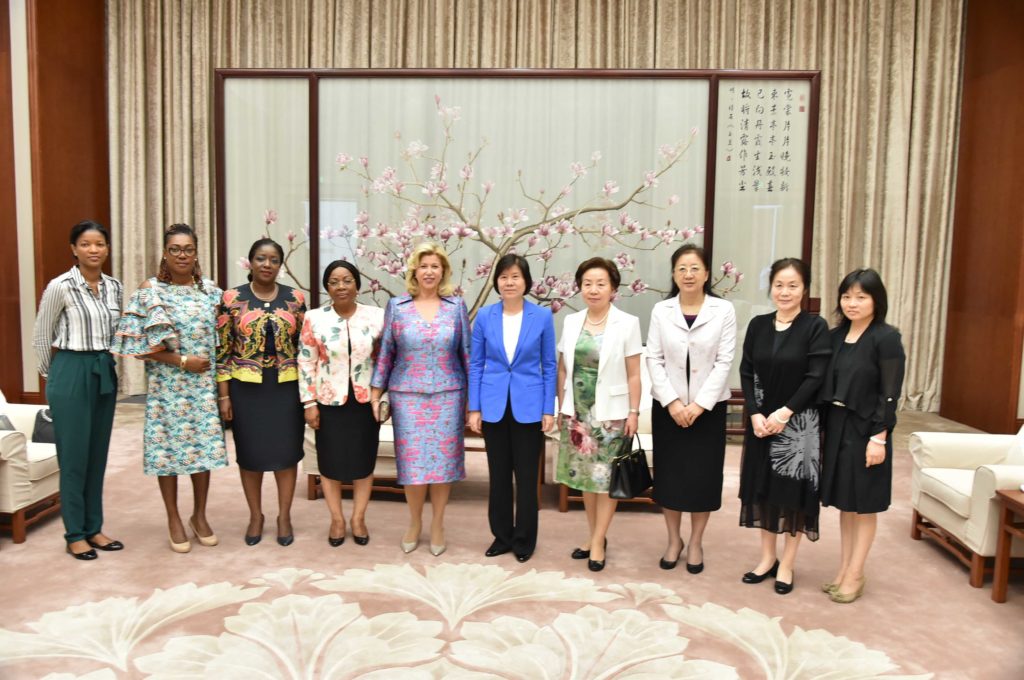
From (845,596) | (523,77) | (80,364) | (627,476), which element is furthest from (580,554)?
(523,77)

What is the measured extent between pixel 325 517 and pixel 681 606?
184cm

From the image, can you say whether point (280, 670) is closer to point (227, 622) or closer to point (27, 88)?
point (227, 622)

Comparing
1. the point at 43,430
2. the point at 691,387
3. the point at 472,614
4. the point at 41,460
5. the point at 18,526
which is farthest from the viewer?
the point at 43,430

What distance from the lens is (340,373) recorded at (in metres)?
Result: 3.25

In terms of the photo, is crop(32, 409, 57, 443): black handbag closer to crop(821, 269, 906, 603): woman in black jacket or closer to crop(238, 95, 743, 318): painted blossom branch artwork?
crop(238, 95, 743, 318): painted blossom branch artwork

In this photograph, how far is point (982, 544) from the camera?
9.88 feet

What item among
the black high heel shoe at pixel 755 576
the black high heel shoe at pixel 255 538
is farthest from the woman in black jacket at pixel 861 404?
the black high heel shoe at pixel 255 538

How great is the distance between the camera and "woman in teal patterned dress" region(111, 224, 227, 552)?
10.1 feet

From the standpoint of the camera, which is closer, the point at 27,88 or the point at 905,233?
the point at 27,88

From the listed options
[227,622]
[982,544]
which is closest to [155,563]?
[227,622]

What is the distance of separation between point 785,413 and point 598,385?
70 centimetres

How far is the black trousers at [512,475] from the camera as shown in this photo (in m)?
3.19

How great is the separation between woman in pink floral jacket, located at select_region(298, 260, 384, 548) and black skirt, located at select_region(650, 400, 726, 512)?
123cm

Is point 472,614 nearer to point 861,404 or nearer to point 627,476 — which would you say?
point 627,476
